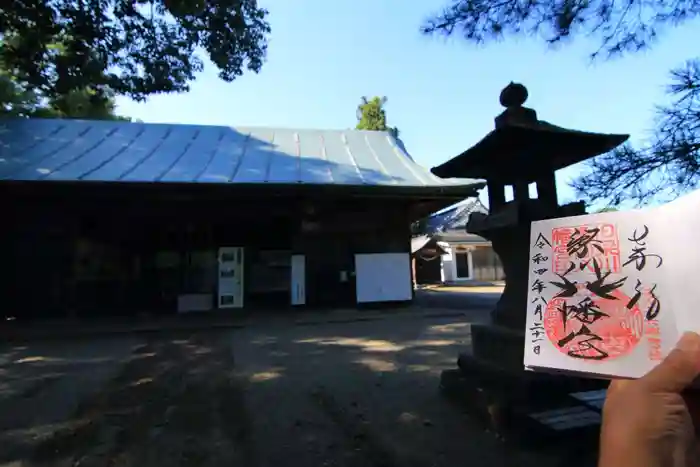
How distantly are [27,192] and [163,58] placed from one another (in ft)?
20.4

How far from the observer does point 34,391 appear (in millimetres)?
4516

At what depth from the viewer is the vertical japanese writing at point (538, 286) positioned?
1.35 m

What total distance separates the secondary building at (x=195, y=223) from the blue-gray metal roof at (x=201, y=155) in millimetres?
71

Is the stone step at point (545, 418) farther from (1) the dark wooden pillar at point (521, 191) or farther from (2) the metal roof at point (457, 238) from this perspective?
(2) the metal roof at point (457, 238)

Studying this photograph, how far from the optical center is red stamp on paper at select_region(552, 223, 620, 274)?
123cm

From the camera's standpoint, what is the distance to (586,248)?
1.33 meters

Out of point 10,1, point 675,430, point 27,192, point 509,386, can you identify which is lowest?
point 509,386

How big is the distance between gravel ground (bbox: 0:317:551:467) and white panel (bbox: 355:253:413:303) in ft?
12.0

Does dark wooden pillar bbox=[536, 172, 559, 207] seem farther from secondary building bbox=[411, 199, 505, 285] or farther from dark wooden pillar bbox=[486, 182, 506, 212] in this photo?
secondary building bbox=[411, 199, 505, 285]

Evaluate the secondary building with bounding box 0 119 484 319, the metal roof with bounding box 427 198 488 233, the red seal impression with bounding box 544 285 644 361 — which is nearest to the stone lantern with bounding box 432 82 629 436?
the red seal impression with bounding box 544 285 644 361

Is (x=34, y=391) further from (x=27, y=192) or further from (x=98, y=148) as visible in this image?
(x=98, y=148)

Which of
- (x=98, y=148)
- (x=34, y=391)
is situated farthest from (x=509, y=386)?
(x=98, y=148)

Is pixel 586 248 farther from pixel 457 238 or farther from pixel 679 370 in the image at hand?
pixel 457 238

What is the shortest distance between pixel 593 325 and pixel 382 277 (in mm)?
9527
